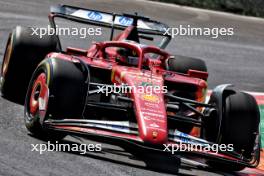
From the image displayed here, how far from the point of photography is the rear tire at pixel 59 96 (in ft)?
27.5

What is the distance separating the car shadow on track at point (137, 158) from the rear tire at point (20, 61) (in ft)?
5.56

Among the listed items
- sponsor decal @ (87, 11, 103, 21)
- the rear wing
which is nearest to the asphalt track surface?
the rear wing

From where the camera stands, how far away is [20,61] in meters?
10.2

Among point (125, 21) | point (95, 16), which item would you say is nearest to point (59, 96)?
point (95, 16)

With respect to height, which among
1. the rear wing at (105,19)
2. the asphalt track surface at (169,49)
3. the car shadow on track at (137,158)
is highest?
the rear wing at (105,19)

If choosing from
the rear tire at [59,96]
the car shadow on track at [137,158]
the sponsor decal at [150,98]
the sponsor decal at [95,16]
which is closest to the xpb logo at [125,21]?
the sponsor decal at [95,16]

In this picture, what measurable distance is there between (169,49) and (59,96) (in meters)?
7.78

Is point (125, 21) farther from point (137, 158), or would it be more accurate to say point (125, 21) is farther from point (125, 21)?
point (137, 158)

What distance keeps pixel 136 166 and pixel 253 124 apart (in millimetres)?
1421

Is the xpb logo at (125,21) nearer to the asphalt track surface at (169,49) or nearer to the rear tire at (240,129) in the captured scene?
the asphalt track surface at (169,49)

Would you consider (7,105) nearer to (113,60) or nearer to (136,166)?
(113,60)

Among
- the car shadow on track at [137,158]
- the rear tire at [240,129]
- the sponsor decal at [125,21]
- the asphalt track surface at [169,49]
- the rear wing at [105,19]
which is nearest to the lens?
the asphalt track surface at [169,49]

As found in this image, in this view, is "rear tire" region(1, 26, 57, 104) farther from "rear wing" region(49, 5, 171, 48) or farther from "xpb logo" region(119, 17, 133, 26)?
"xpb logo" region(119, 17, 133, 26)

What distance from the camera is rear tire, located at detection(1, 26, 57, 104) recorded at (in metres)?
10.2
